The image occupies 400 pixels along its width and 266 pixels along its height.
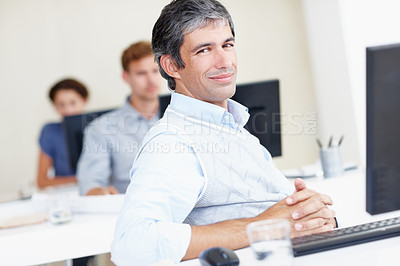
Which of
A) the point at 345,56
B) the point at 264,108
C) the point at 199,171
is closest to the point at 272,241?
the point at 199,171

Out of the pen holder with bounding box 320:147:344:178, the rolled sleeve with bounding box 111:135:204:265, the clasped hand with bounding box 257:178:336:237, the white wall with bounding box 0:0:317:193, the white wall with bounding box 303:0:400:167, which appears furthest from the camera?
the white wall with bounding box 0:0:317:193

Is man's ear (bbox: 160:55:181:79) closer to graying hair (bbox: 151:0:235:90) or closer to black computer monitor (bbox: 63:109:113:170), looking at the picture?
graying hair (bbox: 151:0:235:90)

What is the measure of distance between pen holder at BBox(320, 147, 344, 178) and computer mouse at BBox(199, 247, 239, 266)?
128 centimetres

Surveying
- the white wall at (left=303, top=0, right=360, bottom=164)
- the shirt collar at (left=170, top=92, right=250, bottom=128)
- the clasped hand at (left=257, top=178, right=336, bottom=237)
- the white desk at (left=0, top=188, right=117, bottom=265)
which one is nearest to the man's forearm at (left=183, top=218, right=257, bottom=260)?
the clasped hand at (left=257, top=178, right=336, bottom=237)

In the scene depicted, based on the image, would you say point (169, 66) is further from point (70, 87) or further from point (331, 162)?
point (70, 87)

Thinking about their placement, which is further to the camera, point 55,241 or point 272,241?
→ point 55,241

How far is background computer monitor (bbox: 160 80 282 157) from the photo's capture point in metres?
2.00

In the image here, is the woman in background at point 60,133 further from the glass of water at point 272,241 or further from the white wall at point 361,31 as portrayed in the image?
the glass of water at point 272,241

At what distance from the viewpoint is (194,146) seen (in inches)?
57.2

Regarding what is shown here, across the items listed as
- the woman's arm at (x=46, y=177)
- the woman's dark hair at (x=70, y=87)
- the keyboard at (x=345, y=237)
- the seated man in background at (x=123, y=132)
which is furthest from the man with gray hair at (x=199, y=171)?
the woman's dark hair at (x=70, y=87)

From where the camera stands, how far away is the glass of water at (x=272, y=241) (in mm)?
1073

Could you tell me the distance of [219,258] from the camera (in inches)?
43.3

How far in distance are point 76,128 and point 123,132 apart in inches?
9.9

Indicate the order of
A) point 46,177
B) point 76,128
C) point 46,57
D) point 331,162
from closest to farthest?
point 331,162 < point 76,128 < point 46,177 < point 46,57
